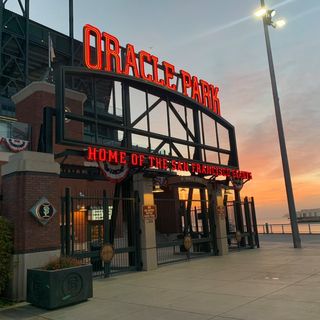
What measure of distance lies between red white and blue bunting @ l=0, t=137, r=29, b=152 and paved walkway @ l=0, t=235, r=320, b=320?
60.0ft

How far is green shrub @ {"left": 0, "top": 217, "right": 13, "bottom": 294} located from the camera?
10109 mm

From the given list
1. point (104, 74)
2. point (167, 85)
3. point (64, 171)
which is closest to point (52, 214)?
point (64, 171)

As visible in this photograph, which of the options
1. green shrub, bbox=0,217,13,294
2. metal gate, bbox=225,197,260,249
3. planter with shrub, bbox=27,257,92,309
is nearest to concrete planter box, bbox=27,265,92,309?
planter with shrub, bbox=27,257,92,309

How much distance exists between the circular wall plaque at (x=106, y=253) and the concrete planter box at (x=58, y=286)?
3.88m

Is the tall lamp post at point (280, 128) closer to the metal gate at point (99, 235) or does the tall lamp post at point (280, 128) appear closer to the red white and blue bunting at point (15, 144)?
the metal gate at point (99, 235)

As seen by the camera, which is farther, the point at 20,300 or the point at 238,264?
the point at 238,264

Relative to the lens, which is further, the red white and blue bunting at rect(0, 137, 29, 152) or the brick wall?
the red white and blue bunting at rect(0, 137, 29, 152)

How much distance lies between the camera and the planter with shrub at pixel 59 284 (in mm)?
8945

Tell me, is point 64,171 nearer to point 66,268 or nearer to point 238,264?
point 66,268

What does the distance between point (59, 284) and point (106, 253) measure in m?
4.83

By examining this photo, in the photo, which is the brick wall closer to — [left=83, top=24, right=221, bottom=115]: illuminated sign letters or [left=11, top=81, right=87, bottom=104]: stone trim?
[left=83, top=24, right=221, bottom=115]: illuminated sign letters

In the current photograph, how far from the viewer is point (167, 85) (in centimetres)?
1984

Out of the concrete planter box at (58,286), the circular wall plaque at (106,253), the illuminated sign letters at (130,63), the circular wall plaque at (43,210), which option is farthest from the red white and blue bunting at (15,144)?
the concrete planter box at (58,286)

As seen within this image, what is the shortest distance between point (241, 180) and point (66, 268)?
1559cm
